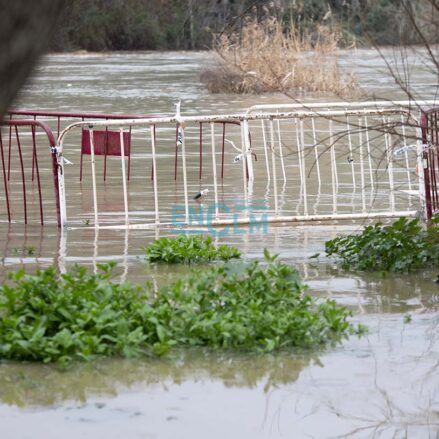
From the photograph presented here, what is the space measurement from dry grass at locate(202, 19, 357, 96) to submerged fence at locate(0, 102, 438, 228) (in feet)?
49.4

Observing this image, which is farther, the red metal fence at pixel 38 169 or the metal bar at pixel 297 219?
the red metal fence at pixel 38 169

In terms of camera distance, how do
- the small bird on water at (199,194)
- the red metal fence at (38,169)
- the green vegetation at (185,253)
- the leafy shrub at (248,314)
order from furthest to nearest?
the small bird on water at (199,194)
the red metal fence at (38,169)
the green vegetation at (185,253)
the leafy shrub at (248,314)

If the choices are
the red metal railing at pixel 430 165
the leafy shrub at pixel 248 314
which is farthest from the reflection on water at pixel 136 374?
the red metal railing at pixel 430 165

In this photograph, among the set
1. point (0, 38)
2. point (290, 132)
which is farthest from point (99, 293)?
point (290, 132)

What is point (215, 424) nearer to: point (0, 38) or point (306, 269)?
point (0, 38)

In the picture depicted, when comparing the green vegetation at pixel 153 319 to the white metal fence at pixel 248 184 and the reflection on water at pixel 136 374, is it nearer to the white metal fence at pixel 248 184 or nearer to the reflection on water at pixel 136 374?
the reflection on water at pixel 136 374

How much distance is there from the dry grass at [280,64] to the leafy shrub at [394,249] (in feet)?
82.5

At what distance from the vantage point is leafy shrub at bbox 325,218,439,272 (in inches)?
359

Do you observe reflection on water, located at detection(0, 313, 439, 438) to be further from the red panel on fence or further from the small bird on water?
the red panel on fence

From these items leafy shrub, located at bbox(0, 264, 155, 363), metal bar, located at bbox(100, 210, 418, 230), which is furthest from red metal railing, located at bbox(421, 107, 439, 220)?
leafy shrub, located at bbox(0, 264, 155, 363)

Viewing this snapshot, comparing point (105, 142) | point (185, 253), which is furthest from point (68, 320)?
point (105, 142)

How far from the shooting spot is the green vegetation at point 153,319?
6551mm

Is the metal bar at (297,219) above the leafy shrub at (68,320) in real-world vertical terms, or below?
below

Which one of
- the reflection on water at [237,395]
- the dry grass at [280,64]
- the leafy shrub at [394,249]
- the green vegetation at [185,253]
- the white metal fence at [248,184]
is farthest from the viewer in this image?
the dry grass at [280,64]
